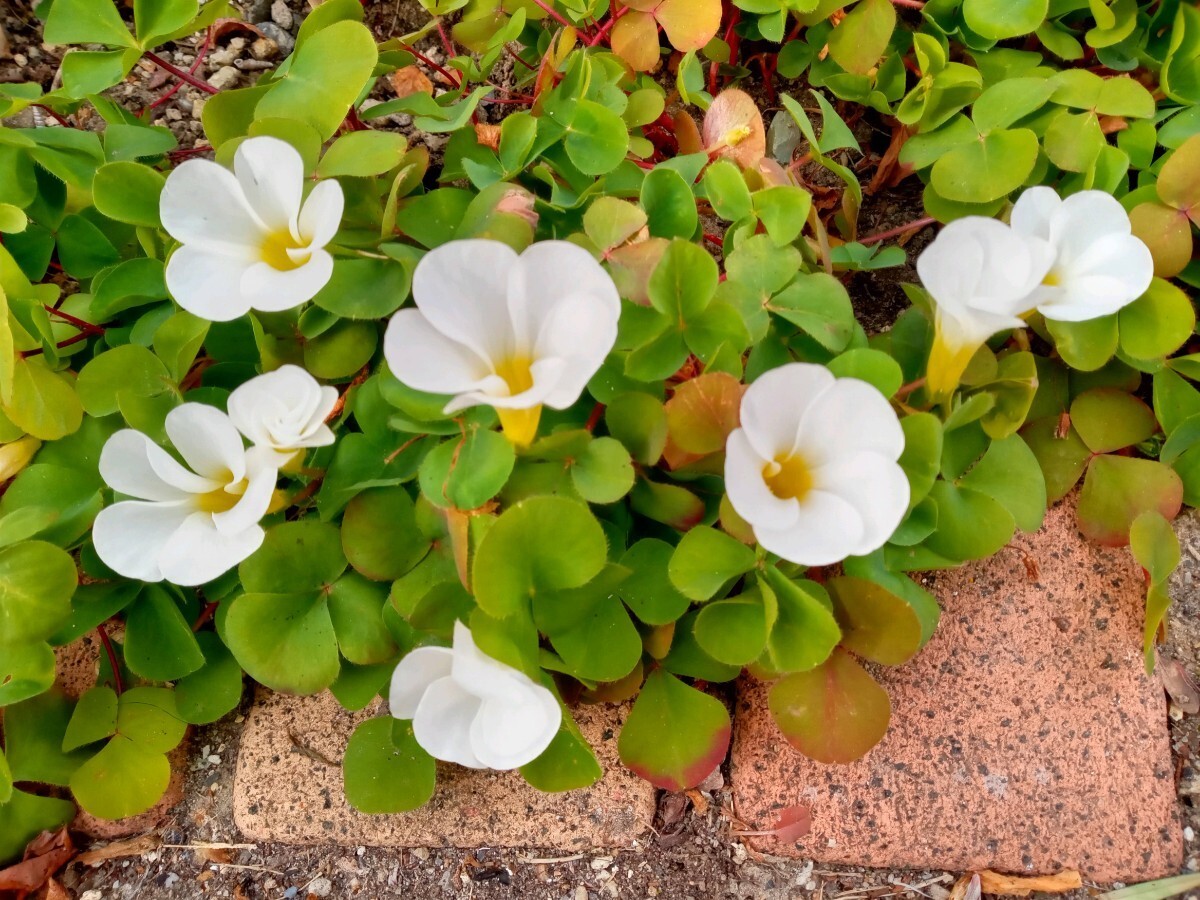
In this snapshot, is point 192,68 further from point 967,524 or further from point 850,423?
point 967,524

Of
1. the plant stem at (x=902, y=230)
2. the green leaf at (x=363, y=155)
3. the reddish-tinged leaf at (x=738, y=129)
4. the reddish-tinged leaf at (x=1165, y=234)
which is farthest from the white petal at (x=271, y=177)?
the reddish-tinged leaf at (x=1165, y=234)

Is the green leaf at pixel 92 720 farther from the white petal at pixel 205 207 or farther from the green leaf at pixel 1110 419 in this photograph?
the green leaf at pixel 1110 419

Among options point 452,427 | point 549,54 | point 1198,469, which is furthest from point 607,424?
point 1198,469

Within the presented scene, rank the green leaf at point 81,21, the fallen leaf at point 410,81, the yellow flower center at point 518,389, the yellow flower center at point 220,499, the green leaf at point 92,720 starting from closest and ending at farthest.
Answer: the yellow flower center at point 518,389, the yellow flower center at point 220,499, the green leaf at point 92,720, the green leaf at point 81,21, the fallen leaf at point 410,81

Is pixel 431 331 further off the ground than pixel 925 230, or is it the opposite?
pixel 431 331

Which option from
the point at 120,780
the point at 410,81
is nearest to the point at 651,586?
the point at 120,780

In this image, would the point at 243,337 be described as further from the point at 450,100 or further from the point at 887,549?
the point at 887,549
